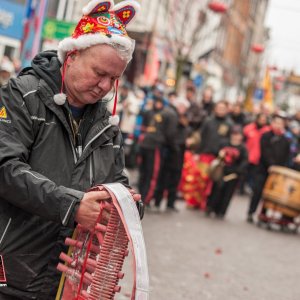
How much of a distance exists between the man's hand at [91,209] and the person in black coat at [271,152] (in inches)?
468

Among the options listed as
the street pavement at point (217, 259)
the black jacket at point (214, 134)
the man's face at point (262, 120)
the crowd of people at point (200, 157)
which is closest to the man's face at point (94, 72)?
the street pavement at point (217, 259)

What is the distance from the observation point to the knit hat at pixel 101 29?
3.15 metres

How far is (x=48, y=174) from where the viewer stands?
317 cm

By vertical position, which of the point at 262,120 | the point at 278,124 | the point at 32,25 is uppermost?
the point at 32,25

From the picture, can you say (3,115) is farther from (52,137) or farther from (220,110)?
(220,110)

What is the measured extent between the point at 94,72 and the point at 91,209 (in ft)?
1.74

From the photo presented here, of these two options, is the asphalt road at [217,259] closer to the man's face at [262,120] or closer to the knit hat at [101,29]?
the knit hat at [101,29]

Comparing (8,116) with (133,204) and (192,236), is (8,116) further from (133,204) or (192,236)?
(192,236)

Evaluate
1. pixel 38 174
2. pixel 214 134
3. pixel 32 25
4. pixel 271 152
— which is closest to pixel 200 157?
pixel 214 134

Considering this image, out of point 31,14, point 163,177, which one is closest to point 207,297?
point 31,14

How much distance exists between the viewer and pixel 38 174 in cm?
302

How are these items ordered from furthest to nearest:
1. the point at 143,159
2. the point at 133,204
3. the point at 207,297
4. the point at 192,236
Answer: the point at 143,159 < the point at 192,236 < the point at 207,297 < the point at 133,204

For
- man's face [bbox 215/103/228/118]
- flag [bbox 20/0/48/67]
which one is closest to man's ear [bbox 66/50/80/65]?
flag [bbox 20/0/48/67]

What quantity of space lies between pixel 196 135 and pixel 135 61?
21.0m
